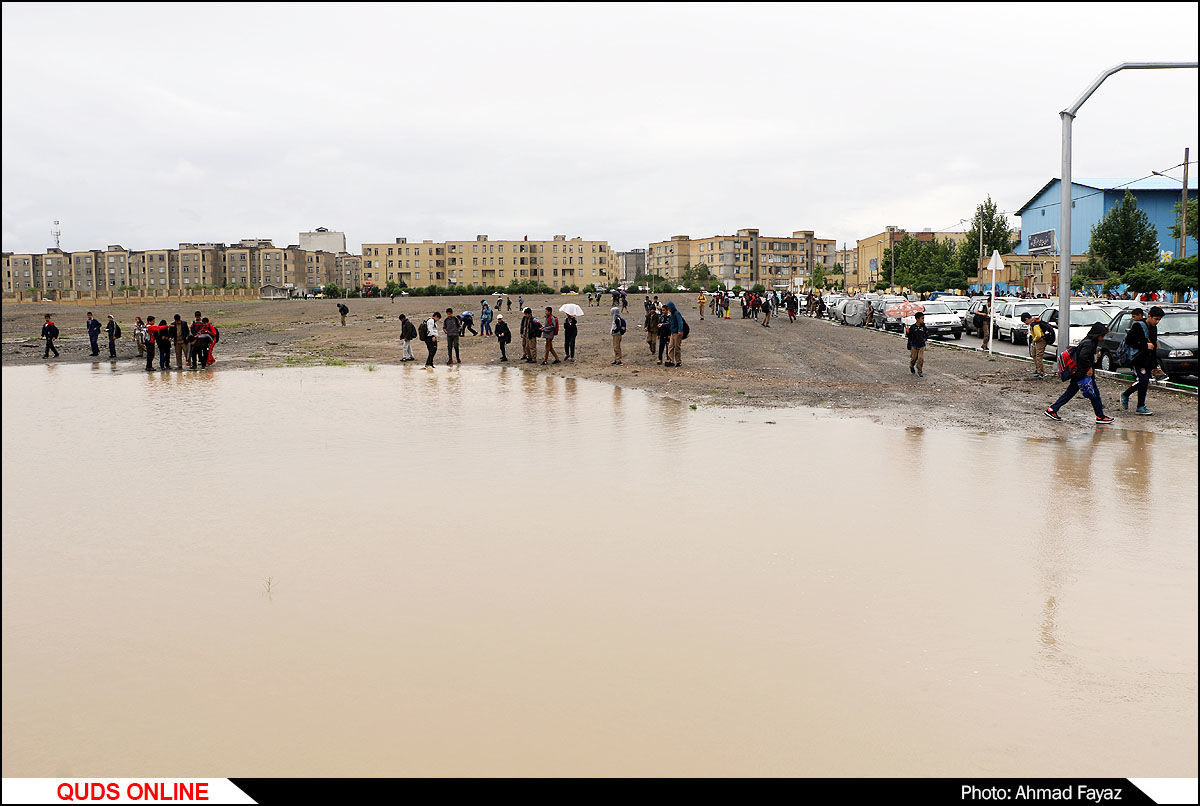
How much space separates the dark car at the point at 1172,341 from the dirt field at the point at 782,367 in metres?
0.78

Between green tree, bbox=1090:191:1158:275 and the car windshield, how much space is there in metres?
40.2

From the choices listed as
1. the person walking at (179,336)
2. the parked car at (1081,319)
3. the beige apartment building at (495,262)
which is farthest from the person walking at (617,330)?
the beige apartment building at (495,262)

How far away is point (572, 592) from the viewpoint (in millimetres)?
6828

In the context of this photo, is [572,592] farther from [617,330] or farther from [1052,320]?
[1052,320]

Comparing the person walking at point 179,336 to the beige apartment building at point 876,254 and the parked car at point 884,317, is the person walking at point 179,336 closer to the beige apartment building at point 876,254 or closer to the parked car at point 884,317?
the parked car at point 884,317

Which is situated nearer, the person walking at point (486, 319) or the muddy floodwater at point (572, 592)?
the muddy floodwater at point (572, 592)

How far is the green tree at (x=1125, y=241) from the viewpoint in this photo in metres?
55.7

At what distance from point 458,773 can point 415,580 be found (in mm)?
2785

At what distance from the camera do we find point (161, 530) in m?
8.63

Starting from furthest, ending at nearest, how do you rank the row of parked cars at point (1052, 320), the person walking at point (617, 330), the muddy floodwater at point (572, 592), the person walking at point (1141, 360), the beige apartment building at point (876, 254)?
the beige apartment building at point (876, 254), the person walking at point (617, 330), the row of parked cars at point (1052, 320), the person walking at point (1141, 360), the muddy floodwater at point (572, 592)

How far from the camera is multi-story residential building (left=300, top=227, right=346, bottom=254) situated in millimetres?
189125

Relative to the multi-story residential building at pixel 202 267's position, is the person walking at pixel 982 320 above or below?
below

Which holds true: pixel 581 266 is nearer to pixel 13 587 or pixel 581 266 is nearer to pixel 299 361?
pixel 299 361

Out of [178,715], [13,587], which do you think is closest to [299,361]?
[13,587]
